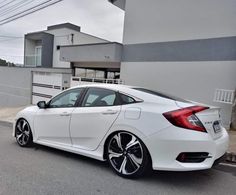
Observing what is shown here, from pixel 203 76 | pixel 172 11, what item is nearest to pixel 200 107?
pixel 203 76

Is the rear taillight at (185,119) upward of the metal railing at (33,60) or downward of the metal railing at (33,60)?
downward

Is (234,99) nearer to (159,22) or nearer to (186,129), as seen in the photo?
(159,22)

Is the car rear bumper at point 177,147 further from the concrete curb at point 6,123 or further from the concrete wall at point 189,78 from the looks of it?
the concrete curb at point 6,123

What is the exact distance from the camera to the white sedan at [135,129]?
3.21 m

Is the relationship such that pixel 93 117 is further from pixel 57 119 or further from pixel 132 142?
pixel 57 119

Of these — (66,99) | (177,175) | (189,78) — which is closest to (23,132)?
(66,99)

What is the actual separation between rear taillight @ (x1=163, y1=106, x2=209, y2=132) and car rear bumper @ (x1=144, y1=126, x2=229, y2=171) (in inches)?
2.7

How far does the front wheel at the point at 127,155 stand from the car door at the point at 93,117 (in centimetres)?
26

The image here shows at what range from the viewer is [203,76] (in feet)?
26.2

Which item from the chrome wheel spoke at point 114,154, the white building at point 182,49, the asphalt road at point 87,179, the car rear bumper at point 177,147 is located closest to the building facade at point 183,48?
the white building at point 182,49

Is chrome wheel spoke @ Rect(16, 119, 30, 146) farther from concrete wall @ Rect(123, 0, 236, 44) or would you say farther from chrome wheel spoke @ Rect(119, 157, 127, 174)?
concrete wall @ Rect(123, 0, 236, 44)

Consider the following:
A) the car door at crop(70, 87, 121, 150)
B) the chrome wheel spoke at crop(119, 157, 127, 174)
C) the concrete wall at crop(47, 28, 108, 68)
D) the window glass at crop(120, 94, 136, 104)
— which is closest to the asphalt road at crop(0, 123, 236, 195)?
the chrome wheel spoke at crop(119, 157, 127, 174)

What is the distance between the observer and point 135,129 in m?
3.45

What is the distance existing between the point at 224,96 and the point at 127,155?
5.21 meters
